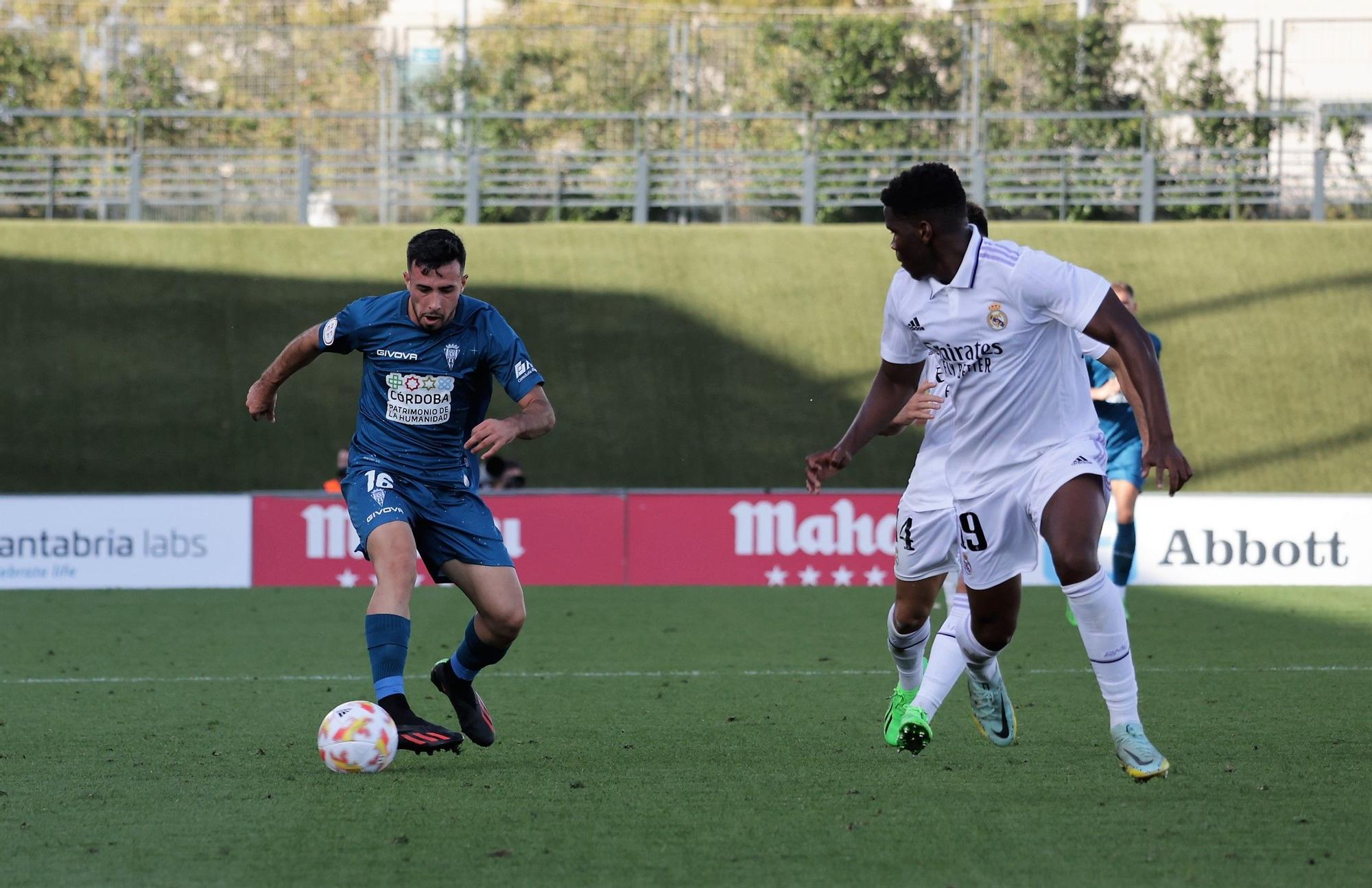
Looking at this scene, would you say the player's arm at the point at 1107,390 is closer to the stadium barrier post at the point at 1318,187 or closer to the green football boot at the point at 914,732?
the green football boot at the point at 914,732

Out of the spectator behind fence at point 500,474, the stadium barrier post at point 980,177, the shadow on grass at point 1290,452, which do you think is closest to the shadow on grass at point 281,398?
the stadium barrier post at point 980,177

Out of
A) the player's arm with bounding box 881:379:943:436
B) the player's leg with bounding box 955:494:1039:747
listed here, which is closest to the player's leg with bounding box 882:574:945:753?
the player's leg with bounding box 955:494:1039:747

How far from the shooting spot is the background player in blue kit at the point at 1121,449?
10336mm

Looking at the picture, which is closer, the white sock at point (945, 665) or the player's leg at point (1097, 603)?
the player's leg at point (1097, 603)

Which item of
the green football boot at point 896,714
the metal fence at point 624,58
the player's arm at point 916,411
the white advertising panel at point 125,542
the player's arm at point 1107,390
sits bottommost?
the white advertising panel at point 125,542

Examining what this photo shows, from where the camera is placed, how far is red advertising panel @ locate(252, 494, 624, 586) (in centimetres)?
1375

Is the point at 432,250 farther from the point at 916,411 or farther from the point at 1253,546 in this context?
the point at 1253,546

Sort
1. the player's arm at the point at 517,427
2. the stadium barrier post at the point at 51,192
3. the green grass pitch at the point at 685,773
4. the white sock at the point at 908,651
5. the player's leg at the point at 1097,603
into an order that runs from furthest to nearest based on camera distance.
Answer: the stadium barrier post at the point at 51,192
the white sock at the point at 908,651
the player's arm at the point at 517,427
the player's leg at the point at 1097,603
the green grass pitch at the point at 685,773

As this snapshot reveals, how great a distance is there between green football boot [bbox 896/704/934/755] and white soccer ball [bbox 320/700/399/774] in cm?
170

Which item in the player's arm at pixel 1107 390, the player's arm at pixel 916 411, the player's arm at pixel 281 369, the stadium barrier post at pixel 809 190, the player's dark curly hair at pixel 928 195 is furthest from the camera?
the stadium barrier post at pixel 809 190

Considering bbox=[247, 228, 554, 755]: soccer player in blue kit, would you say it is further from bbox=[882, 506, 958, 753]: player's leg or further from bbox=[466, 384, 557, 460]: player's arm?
bbox=[882, 506, 958, 753]: player's leg

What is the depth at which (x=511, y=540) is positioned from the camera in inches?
549

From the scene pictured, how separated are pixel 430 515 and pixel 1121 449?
608cm

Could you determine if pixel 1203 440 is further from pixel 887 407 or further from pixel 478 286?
pixel 887 407
